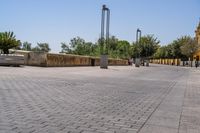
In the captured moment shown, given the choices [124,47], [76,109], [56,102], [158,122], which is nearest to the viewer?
[158,122]

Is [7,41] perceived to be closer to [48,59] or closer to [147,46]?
[48,59]

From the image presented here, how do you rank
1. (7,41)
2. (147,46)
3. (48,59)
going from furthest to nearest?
(147,46)
(7,41)
(48,59)

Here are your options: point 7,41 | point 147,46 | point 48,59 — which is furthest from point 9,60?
point 147,46

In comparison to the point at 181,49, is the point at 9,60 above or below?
below

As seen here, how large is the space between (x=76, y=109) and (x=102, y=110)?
0.53 m

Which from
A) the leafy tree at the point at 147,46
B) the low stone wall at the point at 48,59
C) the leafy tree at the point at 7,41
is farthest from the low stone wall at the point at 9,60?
the leafy tree at the point at 147,46

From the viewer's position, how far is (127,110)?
815 cm

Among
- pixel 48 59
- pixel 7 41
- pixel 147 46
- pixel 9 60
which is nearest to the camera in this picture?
pixel 9 60

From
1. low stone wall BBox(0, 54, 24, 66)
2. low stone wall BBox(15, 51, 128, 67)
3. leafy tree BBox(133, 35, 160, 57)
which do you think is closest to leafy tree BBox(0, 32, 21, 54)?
low stone wall BBox(15, 51, 128, 67)

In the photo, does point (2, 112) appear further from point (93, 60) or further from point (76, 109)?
point (93, 60)

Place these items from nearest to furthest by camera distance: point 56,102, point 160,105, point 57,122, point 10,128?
1. point 10,128
2. point 57,122
3. point 56,102
4. point 160,105

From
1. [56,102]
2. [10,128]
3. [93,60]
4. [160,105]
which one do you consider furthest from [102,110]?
[93,60]

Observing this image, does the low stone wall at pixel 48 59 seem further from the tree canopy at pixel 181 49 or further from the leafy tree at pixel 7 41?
the tree canopy at pixel 181 49

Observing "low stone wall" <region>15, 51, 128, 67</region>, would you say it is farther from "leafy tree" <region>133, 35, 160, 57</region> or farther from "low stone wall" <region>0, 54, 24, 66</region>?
"leafy tree" <region>133, 35, 160, 57</region>
